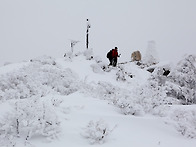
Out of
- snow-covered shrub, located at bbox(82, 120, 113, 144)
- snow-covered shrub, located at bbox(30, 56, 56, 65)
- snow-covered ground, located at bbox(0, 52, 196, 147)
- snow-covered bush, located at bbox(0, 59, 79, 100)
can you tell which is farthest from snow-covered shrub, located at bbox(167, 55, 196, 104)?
snow-covered shrub, located at bbox(30, 56, 56, 65)

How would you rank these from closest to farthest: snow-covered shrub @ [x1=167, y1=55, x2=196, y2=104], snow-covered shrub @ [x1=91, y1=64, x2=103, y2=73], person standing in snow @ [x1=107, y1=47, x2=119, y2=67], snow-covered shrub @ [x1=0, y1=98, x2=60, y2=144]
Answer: snow-covered shrub @ [x1=0, y1=98, x2=60, y2=144], snow-covered shrub @ [x1=167, y1=55, x2=196, y2=104], snow-covered shrub @ [x1=91, y1=64, x2=103, y2=73], person standing in snow @ [x1=107, y1=47, x2=119, y2=67]

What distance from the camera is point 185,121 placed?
5984 millimetres

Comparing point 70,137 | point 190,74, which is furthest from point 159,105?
point 190,74

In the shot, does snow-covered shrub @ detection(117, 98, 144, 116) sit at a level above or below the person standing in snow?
below

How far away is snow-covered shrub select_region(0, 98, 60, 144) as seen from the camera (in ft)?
16.1

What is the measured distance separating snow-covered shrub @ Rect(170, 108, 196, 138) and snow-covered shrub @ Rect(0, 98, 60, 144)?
292 centimetres

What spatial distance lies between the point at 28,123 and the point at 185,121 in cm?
363

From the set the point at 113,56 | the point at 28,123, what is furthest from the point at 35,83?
the point at 113,56

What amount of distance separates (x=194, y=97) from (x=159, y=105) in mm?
3285

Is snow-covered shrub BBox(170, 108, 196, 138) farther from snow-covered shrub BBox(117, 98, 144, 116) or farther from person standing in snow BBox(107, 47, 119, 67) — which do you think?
person standing in snow BBox(107, 47, 119, 67)

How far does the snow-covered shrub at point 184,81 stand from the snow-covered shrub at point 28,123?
18.0 feet

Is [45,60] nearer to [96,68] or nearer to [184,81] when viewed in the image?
[96,68]

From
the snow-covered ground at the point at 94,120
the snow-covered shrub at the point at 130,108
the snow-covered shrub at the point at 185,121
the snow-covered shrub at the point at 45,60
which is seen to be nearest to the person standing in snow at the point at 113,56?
the snow-covered shrub at the point at 45,60

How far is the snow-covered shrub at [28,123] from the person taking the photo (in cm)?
491
